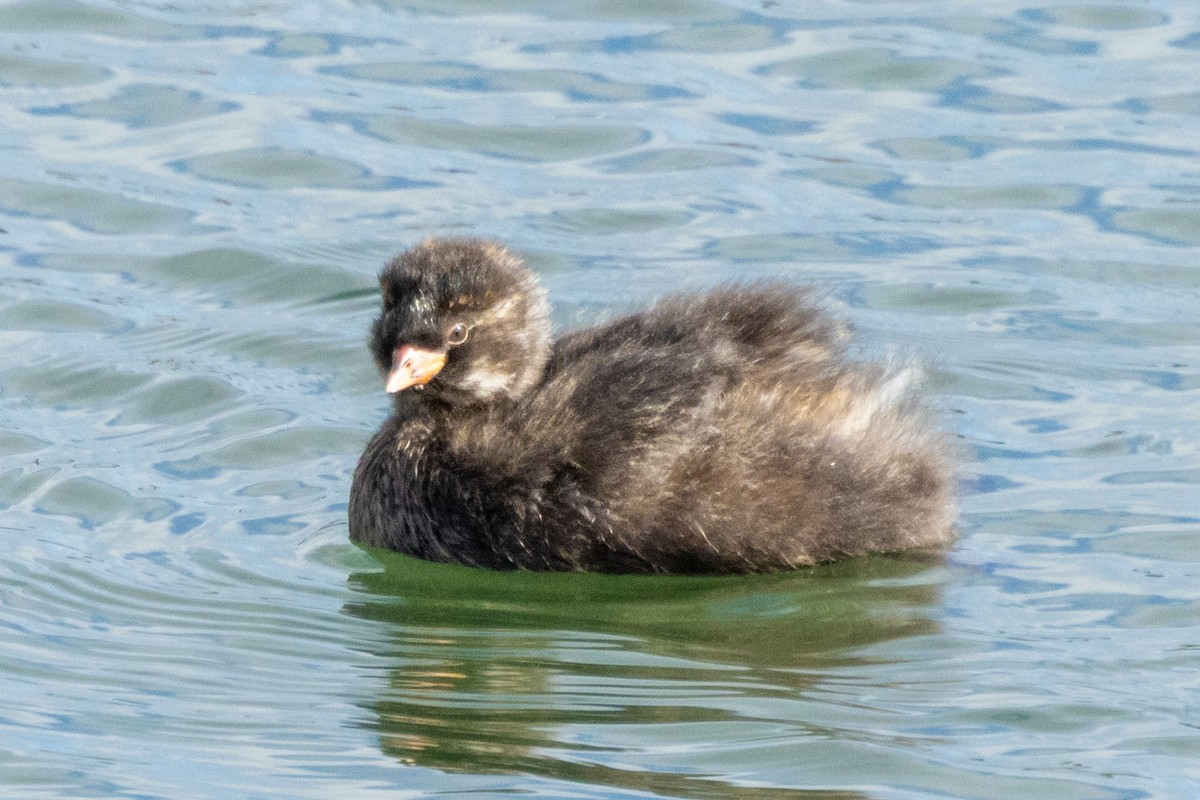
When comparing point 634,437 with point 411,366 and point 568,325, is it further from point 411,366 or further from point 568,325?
point 568,325

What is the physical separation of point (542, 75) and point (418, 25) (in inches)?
39.4

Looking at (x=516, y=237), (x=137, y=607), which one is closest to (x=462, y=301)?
(x=137, y=607)

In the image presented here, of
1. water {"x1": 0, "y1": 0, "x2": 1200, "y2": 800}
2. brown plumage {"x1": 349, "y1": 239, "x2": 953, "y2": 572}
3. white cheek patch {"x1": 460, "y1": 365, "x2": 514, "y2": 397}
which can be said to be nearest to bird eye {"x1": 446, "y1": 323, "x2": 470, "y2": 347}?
brown plumage {"x1": 349, "y1": 239, "x2": 953, "y2": 572}

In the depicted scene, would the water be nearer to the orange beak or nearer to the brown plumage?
the brown plumage

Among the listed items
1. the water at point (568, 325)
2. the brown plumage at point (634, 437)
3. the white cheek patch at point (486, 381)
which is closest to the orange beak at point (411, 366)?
the brown plumage at point (634, 437)

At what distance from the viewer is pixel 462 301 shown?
783 cm

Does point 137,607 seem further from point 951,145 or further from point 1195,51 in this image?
point 1195,51

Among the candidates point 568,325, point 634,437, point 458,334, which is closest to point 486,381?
point 458,334

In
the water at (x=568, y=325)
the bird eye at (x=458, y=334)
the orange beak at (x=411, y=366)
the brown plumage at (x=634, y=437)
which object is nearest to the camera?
the water at (x=568, y=325)

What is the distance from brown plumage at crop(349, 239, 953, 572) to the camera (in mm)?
7406

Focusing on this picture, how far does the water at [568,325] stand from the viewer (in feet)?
20.8

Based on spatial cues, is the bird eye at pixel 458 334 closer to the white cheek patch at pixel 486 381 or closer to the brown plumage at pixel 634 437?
the brown plumage at pixel 634 437

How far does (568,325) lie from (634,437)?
1784 mm

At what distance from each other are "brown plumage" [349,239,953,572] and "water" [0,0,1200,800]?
16 centimetres
